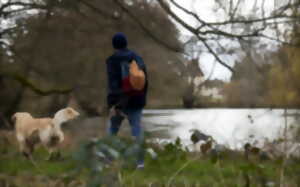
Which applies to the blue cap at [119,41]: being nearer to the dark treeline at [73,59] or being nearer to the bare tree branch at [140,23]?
the bare tree branch at [140,23]

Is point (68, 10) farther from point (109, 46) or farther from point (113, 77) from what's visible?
point (113, 77)

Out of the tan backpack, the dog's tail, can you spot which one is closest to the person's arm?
the tan backpack

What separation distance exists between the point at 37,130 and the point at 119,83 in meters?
1.06

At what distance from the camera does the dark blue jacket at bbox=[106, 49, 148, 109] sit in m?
4.59

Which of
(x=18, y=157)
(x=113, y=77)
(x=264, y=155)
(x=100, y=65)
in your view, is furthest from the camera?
(x=100, y=65)

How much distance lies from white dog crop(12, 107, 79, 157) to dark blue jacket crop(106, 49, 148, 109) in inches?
20.2

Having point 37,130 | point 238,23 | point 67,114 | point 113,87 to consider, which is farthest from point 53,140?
point 238,23

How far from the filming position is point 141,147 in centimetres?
170

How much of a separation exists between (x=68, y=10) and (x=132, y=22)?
4.93 ft

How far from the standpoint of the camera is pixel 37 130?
198 inches

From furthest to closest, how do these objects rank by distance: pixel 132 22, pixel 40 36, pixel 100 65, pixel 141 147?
1. pixel 100 65
2. pixel 40 36
3. pixel 132 22
4. pixel 141 147

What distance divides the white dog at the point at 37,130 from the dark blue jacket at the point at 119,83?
512 mm

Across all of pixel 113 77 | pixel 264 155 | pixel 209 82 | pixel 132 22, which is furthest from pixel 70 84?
pixel 264 155

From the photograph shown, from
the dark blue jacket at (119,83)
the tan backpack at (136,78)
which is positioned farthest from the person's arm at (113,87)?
the tan backpack at (136,78)
